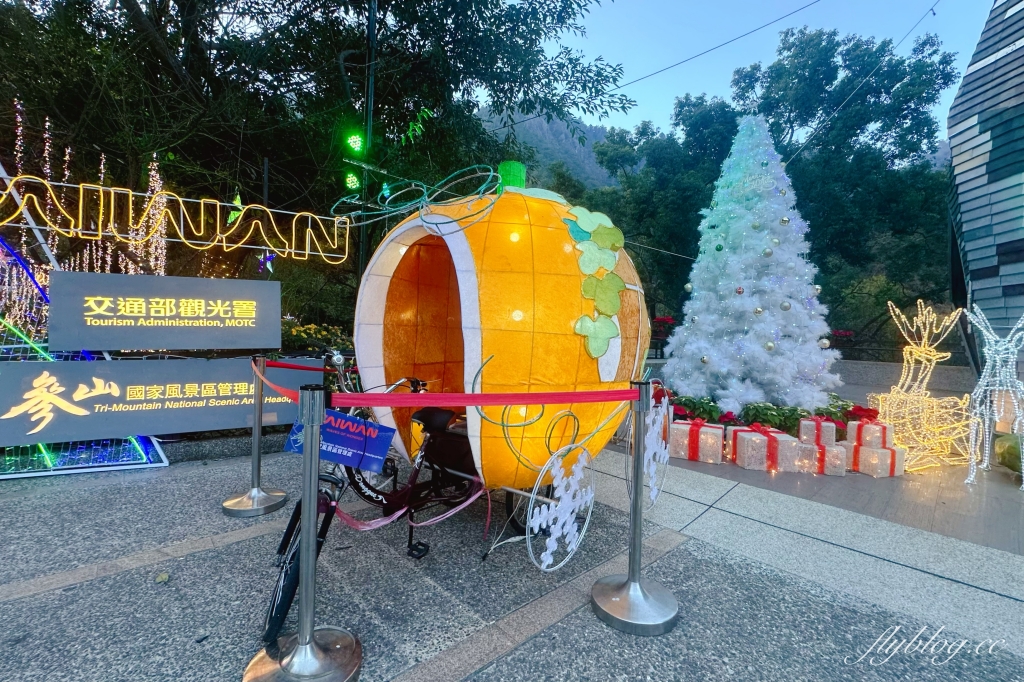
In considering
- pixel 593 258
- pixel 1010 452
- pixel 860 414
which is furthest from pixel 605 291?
pixel 1010 452

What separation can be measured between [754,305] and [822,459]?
228cm

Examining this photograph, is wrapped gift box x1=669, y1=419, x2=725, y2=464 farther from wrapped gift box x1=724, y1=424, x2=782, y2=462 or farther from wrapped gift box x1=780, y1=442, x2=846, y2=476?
wrapped gift box x1=780, y1=442, x2=846, y2=476

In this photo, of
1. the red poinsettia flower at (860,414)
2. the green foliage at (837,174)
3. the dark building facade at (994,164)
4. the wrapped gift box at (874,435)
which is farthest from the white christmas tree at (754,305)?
the green foliage at (837,174)

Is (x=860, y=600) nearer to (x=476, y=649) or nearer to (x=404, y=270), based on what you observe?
(x=476, y=649)

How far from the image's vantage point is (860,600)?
8.44 ft

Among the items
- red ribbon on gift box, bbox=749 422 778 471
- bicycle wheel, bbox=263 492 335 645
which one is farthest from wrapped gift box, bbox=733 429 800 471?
bicycle wheel, bbox=263 492 335 645

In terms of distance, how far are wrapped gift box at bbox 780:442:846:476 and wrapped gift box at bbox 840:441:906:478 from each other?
21 centimetres

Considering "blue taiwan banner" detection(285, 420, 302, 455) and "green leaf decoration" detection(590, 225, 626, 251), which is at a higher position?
"green leaf decoration" detection(590, 225, 626, 251)

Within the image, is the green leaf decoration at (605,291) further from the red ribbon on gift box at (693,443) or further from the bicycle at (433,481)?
the red ribbon on gift box at (693,443)

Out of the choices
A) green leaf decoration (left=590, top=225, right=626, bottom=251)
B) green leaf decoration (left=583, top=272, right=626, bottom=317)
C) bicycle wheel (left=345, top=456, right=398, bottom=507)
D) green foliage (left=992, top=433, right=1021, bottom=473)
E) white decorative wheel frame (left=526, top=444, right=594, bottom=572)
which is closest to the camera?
white decorative wheel frame (left=526, top=444, right=594, bottom=572)

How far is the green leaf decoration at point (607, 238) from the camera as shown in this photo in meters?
2.92

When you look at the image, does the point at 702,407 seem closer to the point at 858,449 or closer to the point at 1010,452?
the point at 858,449

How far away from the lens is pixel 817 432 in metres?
5.18

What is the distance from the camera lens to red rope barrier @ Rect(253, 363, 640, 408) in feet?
6.88
